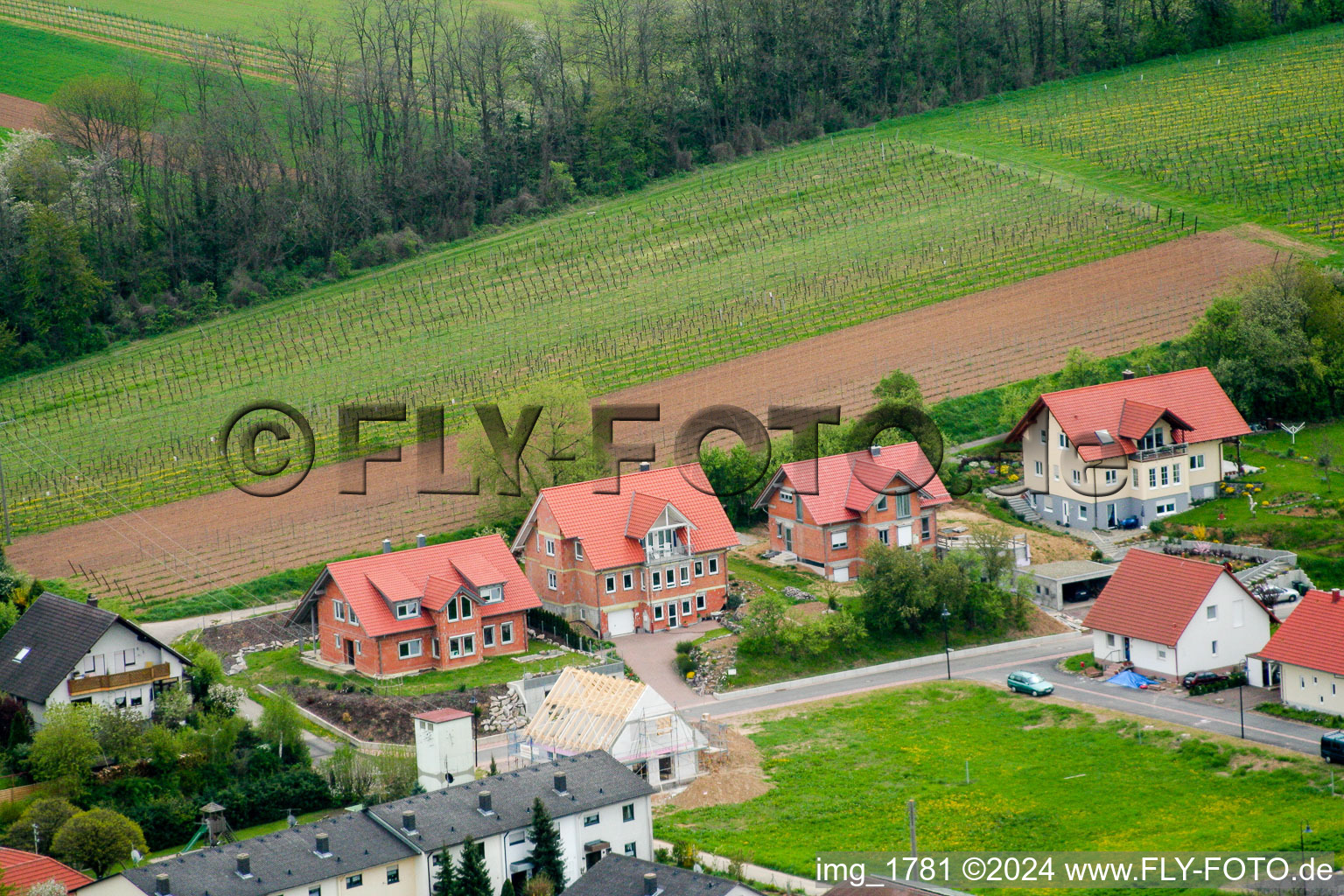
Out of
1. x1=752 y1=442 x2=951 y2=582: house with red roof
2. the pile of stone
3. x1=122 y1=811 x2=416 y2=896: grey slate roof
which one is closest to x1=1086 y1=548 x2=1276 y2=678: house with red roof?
x1=752 y1=442 x2=951 y2=582: house with red roof

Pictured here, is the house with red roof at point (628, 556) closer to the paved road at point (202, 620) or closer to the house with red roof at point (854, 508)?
the house with red roof at point (854, 508)

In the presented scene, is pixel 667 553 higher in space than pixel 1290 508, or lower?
lower

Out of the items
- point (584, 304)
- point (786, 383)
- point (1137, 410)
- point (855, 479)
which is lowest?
point (855, 479)

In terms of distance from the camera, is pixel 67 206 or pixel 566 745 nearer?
pixel 566 745

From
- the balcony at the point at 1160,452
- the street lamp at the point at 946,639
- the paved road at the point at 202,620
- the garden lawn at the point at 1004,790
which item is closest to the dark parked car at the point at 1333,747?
the garden lawn at the point at 1004,790

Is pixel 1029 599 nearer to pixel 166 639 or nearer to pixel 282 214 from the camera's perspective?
pixel 166 639

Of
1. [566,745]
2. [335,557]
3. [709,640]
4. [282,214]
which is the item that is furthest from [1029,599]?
[282,214]

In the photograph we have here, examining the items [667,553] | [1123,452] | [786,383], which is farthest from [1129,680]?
[786,383]

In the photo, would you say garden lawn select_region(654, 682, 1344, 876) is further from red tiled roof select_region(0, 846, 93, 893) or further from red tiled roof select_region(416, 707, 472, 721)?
red tiled roof select_region(0, 846, 93, 893)

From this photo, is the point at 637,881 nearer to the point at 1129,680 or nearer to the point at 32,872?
the point at 32,872
